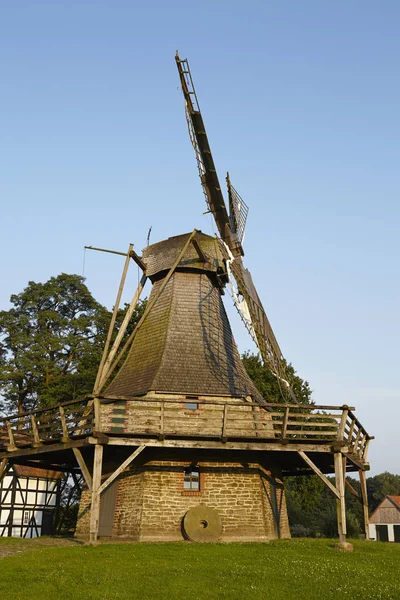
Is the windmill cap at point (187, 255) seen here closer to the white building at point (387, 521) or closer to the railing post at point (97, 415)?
the railing post at point (97, 415)

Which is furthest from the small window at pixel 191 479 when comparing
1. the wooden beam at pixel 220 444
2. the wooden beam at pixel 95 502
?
the wooden beam at pixel 95 502

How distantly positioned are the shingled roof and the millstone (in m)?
3.38

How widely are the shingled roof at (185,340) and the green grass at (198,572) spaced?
17.1ft

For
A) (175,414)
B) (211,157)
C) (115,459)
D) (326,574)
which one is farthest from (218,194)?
(326,574)

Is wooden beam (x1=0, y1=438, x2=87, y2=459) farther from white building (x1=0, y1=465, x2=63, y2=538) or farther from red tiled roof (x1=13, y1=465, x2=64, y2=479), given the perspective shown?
red tiled roof (x1=13, y1=465, x2=64, y2=479)

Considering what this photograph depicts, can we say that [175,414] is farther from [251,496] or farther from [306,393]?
[306,393]

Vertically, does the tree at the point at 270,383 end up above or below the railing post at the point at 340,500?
above

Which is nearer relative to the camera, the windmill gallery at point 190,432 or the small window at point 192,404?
the windmill gallery at point 190,432

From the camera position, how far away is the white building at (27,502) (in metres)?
29.2

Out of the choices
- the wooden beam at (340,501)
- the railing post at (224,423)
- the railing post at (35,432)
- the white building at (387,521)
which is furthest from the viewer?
the white building at (387,521)

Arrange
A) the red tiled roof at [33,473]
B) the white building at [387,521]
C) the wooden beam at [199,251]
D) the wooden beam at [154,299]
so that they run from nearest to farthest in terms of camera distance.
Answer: the wooden beam at [154,299], the wooden beam at [199,251], the red tiled roof at [33,473], the white building at [387,521]

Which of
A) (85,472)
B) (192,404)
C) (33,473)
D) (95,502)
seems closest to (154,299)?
(192,404)

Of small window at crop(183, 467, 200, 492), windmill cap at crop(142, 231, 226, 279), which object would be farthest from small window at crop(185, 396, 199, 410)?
windmill cap at crop(142, 231, 226, 279)

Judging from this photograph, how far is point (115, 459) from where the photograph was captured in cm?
1880
